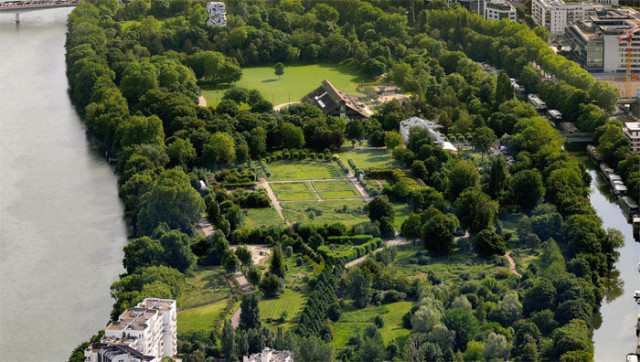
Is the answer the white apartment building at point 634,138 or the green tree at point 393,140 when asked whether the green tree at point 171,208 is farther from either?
the white apartment building at point 634,138

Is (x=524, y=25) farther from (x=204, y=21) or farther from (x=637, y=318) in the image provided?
(x=637, y=318)

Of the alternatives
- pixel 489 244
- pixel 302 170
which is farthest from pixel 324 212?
pixel 489 244

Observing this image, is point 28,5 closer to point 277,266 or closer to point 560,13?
point 560,13

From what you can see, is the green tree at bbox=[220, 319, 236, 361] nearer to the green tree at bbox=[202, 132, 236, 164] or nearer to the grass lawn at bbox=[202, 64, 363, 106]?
the green tree at bbox=[202, 132, 236, 164]

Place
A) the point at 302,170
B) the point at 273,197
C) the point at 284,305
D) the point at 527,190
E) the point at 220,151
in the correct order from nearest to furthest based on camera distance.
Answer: the point at 284,305 → the point at 527,190 → the point at 273,197 → the point at 220,151 → the point at 302,170

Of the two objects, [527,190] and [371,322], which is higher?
[527,190]

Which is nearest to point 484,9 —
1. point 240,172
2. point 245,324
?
point 240,172

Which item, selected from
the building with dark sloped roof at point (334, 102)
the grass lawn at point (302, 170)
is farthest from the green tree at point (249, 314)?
the building with dark sloped roof at point (334, 102)
